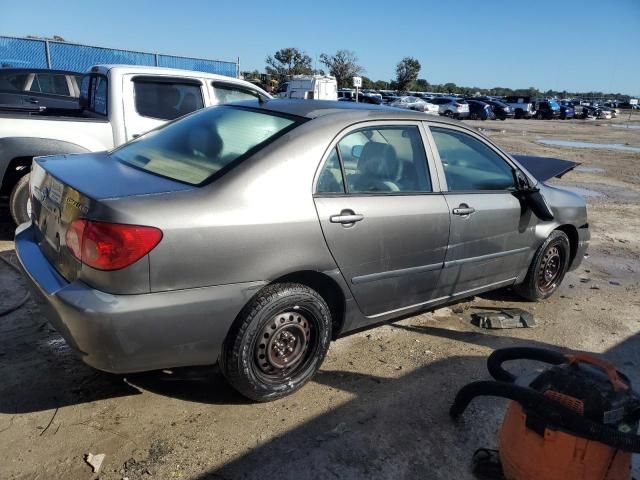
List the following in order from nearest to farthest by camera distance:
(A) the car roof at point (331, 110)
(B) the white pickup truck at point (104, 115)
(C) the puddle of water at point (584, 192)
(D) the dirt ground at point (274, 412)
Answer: (D) the dirt ground at point (274, 412), (A) the car roof at point (331, 110), (B) the white pickup truck at point (104, 115), (C) the puddle of water at point (584, 192)

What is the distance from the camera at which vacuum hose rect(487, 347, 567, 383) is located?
2.51 metres

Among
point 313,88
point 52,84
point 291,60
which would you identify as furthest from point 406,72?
point 52,84

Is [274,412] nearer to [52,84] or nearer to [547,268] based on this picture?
[547,268]

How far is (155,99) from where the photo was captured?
5.97 meters

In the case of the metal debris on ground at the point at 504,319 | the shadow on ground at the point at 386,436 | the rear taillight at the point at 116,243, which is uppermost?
the rear taillight at the point at 116,243

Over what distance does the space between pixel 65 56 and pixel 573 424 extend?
18.0 meters

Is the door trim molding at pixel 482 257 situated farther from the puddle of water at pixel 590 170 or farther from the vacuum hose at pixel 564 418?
the puddle of water at pixel 590 170

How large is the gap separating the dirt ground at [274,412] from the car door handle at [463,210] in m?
0.99

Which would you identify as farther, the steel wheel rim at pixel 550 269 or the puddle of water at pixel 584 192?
the puddle of water at pixel 584 192

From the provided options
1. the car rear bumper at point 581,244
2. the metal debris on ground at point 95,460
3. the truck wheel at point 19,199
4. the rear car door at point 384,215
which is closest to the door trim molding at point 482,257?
the rear car door at point 384,215

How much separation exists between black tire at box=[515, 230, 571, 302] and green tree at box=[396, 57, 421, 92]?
66.5 metres

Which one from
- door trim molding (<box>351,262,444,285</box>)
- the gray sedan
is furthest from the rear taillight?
door trim molding (<box>351,262,444,285</box>)

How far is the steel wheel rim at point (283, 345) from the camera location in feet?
9.20

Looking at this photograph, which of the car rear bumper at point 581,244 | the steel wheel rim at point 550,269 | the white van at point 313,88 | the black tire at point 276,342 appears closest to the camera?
the black tire at point 276,342
